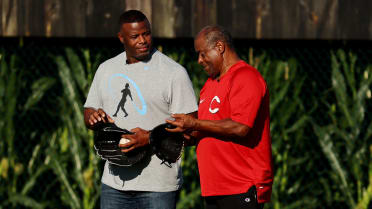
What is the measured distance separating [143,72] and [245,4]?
7.30ft

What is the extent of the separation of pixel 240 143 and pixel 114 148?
2.42ft

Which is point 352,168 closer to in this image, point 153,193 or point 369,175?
point 369,175

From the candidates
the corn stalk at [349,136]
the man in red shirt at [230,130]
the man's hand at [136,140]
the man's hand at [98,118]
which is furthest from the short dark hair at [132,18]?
the corn stalk at [349,136]

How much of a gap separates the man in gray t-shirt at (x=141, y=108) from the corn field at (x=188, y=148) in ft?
5.90

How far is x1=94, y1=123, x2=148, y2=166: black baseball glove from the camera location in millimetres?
3562

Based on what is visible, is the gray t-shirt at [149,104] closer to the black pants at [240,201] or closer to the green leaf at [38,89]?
the black pants at [240,201]

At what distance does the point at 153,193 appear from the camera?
359cm

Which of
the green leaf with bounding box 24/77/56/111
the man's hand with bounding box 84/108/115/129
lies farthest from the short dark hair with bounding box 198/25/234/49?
the green leaf with bounding box 24/77/56/111

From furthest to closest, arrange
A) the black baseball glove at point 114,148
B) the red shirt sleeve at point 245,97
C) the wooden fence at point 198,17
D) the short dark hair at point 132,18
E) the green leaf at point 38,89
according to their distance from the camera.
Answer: the green leaf at point 38,89
the wooden fence at point 198,17
the short dark hair at point 132,18
the black baseball glove at point 114,148
the red shirt sleeve at point 245,97

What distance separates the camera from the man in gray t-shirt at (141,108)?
357 cm

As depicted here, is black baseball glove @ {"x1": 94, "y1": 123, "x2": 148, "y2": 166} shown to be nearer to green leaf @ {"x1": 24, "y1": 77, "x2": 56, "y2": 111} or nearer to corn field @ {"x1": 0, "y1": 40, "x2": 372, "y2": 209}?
corn field @ {"x1": 0, "y1": 40, "x2": 372, "y2": 209}

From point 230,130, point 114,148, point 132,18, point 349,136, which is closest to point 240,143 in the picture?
point 230,130

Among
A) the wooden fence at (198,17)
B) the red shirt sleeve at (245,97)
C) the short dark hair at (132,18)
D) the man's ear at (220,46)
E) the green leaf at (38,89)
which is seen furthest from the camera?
the green leaf at (38,89)

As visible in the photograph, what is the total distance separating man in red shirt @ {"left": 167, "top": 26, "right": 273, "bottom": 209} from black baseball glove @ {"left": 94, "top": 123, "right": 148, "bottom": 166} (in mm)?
334
